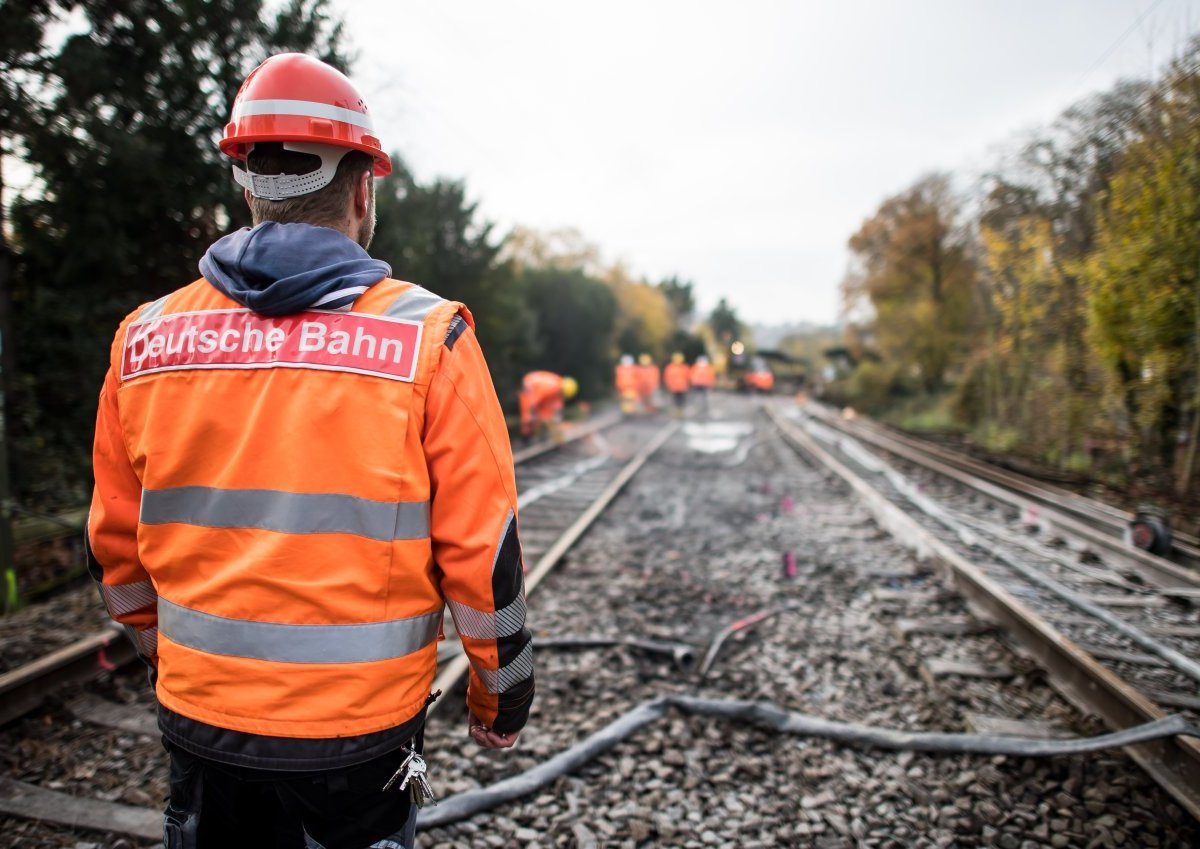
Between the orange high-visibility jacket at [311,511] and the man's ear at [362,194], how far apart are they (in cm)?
24

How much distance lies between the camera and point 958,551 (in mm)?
6602

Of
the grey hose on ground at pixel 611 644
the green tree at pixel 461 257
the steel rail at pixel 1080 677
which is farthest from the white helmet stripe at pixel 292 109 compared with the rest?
the green tree at pixel 461 257

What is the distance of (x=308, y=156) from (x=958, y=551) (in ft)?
22.1

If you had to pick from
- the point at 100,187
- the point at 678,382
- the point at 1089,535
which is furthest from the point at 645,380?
the point at 100,187

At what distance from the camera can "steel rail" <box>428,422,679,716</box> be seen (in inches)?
146

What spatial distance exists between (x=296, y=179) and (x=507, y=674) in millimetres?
1085

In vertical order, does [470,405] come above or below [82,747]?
above

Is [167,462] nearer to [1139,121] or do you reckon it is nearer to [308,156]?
[308,156]

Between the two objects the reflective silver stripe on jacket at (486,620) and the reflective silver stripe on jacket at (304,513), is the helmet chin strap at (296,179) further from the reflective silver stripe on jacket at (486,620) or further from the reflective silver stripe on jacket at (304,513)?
the reflective silver stripe on jacket at (486,620)

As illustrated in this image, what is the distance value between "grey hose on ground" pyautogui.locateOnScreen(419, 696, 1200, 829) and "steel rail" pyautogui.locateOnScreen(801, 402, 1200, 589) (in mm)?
2867

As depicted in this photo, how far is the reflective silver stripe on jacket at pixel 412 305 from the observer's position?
1.33m

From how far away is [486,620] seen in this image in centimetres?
140

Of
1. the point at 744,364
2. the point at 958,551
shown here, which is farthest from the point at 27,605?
the point at 744,364

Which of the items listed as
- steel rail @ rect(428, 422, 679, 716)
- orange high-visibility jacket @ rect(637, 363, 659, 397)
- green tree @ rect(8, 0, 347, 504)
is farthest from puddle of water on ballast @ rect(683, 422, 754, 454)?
green tree @ rect(8, 0, 347, 504)
